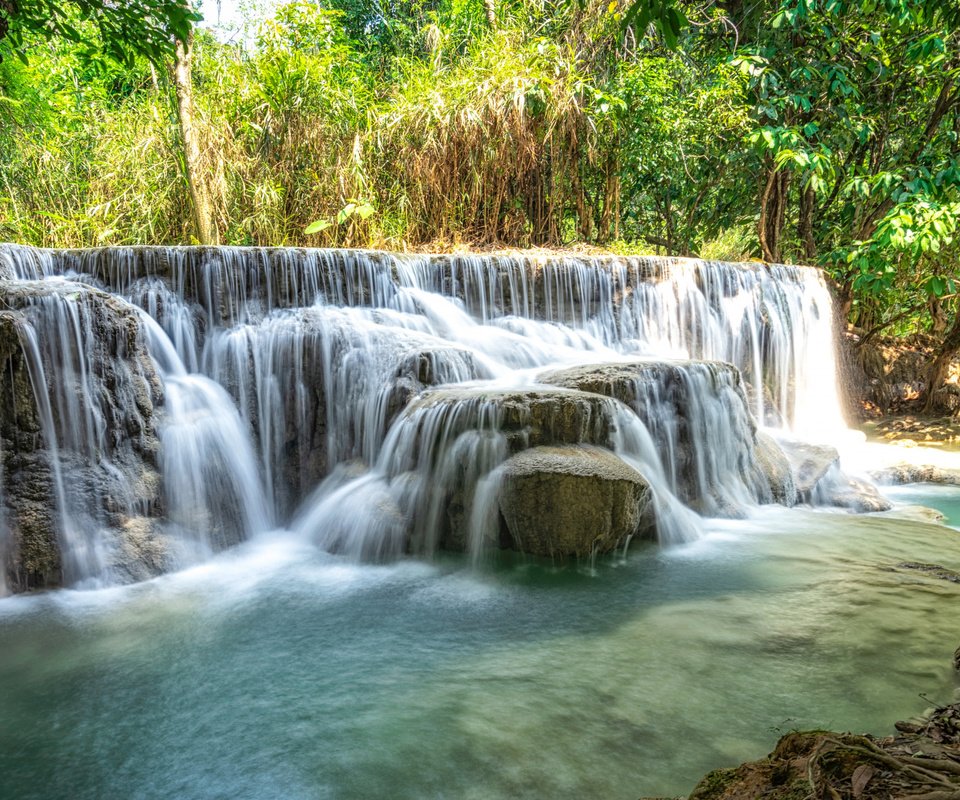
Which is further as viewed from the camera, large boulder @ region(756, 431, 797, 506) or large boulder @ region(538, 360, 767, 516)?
large boulder @ region(756, 431, 797, 506)

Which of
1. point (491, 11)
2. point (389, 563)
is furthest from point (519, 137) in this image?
point (389, 563)

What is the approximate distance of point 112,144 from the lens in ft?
30.0

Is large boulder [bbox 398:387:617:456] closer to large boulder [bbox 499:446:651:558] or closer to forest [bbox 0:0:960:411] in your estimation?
large boulder [bbox 499:446:651:558]

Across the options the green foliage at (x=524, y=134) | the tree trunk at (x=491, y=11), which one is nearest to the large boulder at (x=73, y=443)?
the green foliage at (x=524, y=134)

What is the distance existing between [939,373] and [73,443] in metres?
11.2

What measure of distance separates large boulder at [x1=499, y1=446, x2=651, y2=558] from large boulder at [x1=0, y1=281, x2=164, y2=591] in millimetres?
2362

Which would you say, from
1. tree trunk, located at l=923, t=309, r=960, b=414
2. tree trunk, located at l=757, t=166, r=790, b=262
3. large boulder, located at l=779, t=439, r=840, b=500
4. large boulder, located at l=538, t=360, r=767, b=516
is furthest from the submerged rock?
tree trunk, located at l=757, t=166, r=790, b=262

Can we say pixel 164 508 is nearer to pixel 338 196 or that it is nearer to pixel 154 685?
pixel 154 685

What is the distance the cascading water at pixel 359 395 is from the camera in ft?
15.6

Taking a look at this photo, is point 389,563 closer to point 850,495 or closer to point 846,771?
point 846,771

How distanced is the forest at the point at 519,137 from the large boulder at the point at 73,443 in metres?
4.36

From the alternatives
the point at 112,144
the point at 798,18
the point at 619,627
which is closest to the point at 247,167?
the point at 112,144

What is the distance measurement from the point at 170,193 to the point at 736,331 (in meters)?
7.45

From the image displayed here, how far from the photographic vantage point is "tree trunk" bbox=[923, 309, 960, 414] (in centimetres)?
1030
